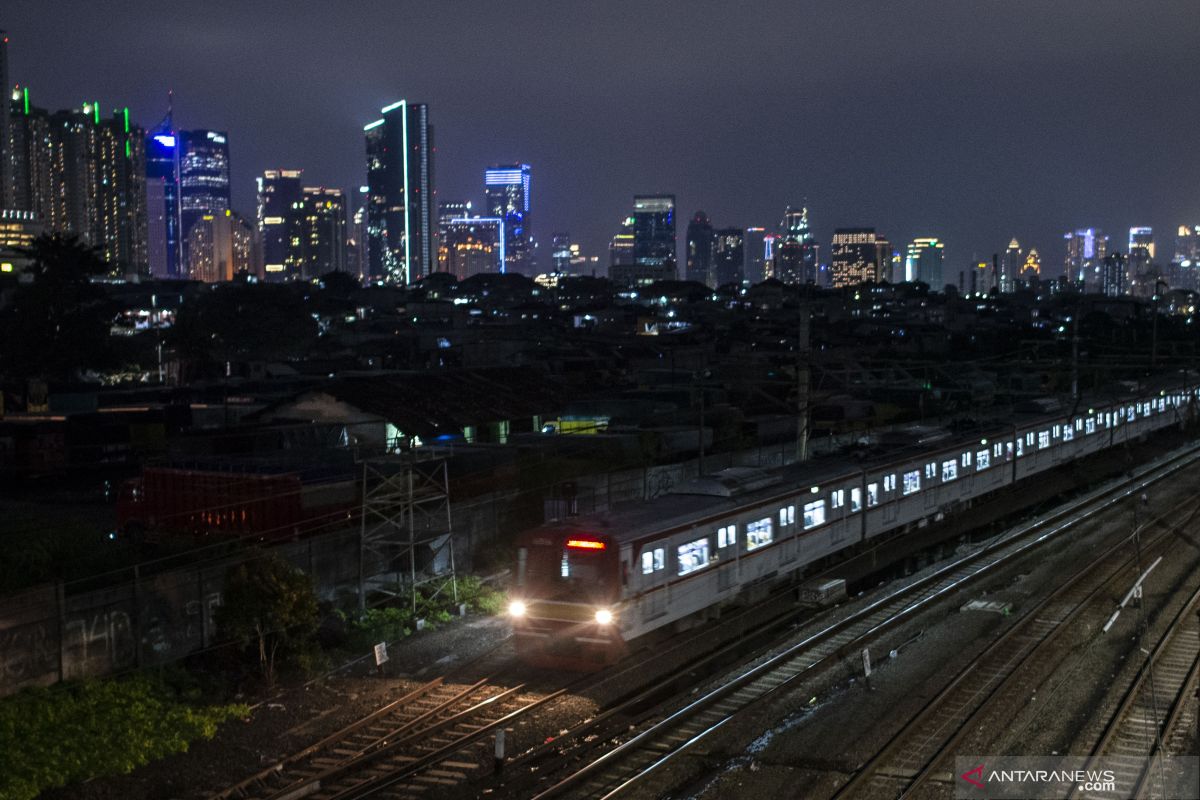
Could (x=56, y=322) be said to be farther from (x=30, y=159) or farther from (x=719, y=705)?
(x=30, y=159)

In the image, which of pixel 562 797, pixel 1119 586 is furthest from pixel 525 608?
pixel 1119 586

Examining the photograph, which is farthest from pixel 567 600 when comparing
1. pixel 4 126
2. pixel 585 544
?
pixel 4 126

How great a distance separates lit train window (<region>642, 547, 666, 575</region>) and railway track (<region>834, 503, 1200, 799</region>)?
3.76m

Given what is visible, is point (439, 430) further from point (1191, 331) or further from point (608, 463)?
point (1191, 331)

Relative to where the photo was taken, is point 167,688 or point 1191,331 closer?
Answer: point 167,688

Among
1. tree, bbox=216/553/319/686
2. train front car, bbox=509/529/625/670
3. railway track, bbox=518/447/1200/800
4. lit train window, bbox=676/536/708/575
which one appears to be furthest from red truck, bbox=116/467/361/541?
railway track, bbox=518/447/1200/800

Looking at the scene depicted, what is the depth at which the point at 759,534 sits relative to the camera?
17.2m

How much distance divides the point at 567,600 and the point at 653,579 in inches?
48.4

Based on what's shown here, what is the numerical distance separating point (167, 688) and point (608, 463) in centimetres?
1398

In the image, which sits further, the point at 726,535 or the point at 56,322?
the point at 56,322

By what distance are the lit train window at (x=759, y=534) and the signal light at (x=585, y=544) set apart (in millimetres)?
3623

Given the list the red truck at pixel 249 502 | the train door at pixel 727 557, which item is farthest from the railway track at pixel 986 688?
the red truck at pixel 249 502

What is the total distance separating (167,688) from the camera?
44.2 ft

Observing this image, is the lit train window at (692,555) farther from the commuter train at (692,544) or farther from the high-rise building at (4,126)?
the high-rise building at (4,126)
